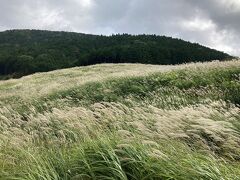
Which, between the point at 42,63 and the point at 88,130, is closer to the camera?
the point at 88,130

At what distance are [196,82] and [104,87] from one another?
4.54 m

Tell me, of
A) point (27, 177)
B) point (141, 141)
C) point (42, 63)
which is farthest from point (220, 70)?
point (42, 63)

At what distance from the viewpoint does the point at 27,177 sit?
7.18m

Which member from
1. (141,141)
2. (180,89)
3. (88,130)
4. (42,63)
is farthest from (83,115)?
(42,63)

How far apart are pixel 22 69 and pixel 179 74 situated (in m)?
116

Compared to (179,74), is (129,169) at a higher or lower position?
lower

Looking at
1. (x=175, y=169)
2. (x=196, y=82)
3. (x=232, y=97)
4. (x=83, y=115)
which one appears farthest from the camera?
(x=196, y=82)

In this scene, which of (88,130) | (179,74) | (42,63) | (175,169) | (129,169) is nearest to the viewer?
(175,169)

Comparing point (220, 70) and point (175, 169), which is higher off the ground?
point (220, 70)

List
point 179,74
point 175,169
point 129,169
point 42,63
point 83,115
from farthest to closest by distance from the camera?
point 42,63 < point 179,74 < point 83,115 < point 129,169 < point 175,169

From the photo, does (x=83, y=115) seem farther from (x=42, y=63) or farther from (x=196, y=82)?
(x=42, y=63)

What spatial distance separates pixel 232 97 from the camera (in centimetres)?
1525

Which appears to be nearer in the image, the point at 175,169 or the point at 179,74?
the point at 175,169

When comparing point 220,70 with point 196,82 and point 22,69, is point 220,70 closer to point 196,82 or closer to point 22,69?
point 196,82
